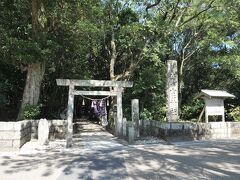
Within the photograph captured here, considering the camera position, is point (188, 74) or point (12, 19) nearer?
point (12, 19)

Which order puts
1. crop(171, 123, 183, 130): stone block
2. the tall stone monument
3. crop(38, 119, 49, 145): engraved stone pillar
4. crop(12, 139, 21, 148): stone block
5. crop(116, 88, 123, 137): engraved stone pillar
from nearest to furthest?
crop(12, 139, 21, 148): stone block, crop(38, 119, 49, 145): engraved stone pillar, crop(171, 123, 183, 130): stone block, the tall stone monument, crop(116, 88, 123, 137): engraved stone pillar

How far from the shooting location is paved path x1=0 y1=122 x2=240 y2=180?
8.01m

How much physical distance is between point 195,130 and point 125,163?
661 centimetres

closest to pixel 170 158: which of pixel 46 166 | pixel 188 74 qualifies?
pixel 46 166

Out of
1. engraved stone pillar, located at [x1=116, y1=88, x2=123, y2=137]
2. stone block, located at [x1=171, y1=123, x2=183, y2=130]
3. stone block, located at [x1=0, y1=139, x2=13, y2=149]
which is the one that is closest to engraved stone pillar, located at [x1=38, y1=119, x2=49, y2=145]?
stone block, located at [x1=0, y1=139, x2=13, y2=149]

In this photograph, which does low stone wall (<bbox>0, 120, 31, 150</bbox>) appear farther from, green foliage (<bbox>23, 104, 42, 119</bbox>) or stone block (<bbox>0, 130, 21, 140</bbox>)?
green foliage (<bbox>23, 104, 42, 119</bbox>)

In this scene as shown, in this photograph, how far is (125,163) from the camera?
31.2 ft

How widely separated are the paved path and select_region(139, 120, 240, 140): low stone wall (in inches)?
70.1

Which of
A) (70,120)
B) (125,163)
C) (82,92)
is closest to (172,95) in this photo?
(82,92)

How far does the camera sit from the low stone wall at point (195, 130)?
14.9m

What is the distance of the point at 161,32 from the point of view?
20781 millimetres

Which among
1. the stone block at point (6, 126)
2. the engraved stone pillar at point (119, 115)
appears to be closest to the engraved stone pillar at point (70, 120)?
the stone block at point (6, 126)

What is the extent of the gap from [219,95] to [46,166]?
11.2 meters

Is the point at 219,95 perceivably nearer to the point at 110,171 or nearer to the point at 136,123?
the point at 136,123
